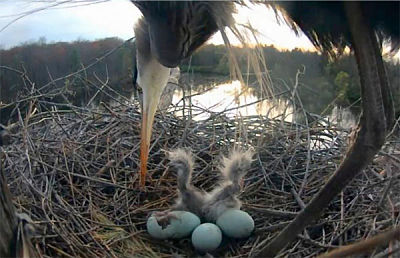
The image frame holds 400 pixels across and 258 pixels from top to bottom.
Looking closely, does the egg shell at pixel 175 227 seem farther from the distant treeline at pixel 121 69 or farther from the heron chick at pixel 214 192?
the distant treeline at pixel 121 69

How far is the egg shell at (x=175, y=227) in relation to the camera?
1.24 m

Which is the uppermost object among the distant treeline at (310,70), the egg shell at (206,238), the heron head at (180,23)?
the heron head at (180,23)

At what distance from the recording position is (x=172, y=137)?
1667 mm

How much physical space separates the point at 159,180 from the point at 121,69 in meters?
0.47

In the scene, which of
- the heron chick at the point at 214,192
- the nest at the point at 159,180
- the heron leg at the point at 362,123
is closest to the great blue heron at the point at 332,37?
the heron leg at the point at 362,123

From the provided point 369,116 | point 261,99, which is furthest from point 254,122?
point 369,116

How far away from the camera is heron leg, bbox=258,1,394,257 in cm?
95

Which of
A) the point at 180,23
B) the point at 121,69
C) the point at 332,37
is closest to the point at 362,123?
the point at 332,37

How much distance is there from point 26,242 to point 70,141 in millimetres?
715

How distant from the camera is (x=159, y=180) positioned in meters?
1.49

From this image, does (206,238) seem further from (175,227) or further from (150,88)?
(150,88)

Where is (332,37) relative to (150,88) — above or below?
above

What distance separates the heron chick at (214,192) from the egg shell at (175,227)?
66 mm

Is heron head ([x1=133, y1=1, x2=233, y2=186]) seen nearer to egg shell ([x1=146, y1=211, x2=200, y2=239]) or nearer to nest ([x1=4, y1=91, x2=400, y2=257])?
nest ([x1=4, y1=91, x2=400, y2=257])
